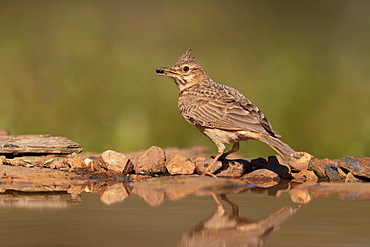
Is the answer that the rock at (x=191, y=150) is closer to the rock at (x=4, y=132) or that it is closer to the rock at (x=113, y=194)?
the rock at (x=4, y=132)

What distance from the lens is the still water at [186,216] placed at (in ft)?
8.95

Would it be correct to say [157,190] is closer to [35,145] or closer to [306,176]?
[306,176]

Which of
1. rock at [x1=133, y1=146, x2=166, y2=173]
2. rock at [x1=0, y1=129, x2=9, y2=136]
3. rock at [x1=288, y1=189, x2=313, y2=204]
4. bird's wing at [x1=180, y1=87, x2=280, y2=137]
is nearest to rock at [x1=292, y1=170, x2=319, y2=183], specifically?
bird's wing at [x1=180, y1=87, x2=280, y2=137]

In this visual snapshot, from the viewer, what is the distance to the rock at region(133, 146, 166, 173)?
5.95 metres

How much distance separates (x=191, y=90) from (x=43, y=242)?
358cm

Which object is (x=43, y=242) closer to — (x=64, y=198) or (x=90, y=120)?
(x=64, y=198)

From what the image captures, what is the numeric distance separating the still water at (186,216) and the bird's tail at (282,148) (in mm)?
346

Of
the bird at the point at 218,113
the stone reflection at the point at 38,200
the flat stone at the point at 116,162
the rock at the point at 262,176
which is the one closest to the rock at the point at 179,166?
the bird at the point at 218,113

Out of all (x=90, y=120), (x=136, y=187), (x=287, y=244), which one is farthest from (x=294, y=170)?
(x=287, y=244)

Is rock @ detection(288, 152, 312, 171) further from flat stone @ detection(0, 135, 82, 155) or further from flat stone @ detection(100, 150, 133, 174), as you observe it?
flat stone @ detection(0, 135, 82, 155)

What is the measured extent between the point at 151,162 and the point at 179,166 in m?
0.29

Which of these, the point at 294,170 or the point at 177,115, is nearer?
the point at 294,170

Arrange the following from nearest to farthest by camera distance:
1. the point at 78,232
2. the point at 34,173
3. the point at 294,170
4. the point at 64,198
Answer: the point at 78,232 < the point at 64,198 < the point at 34,173 < the point at 294,170

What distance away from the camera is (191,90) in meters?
6.05
